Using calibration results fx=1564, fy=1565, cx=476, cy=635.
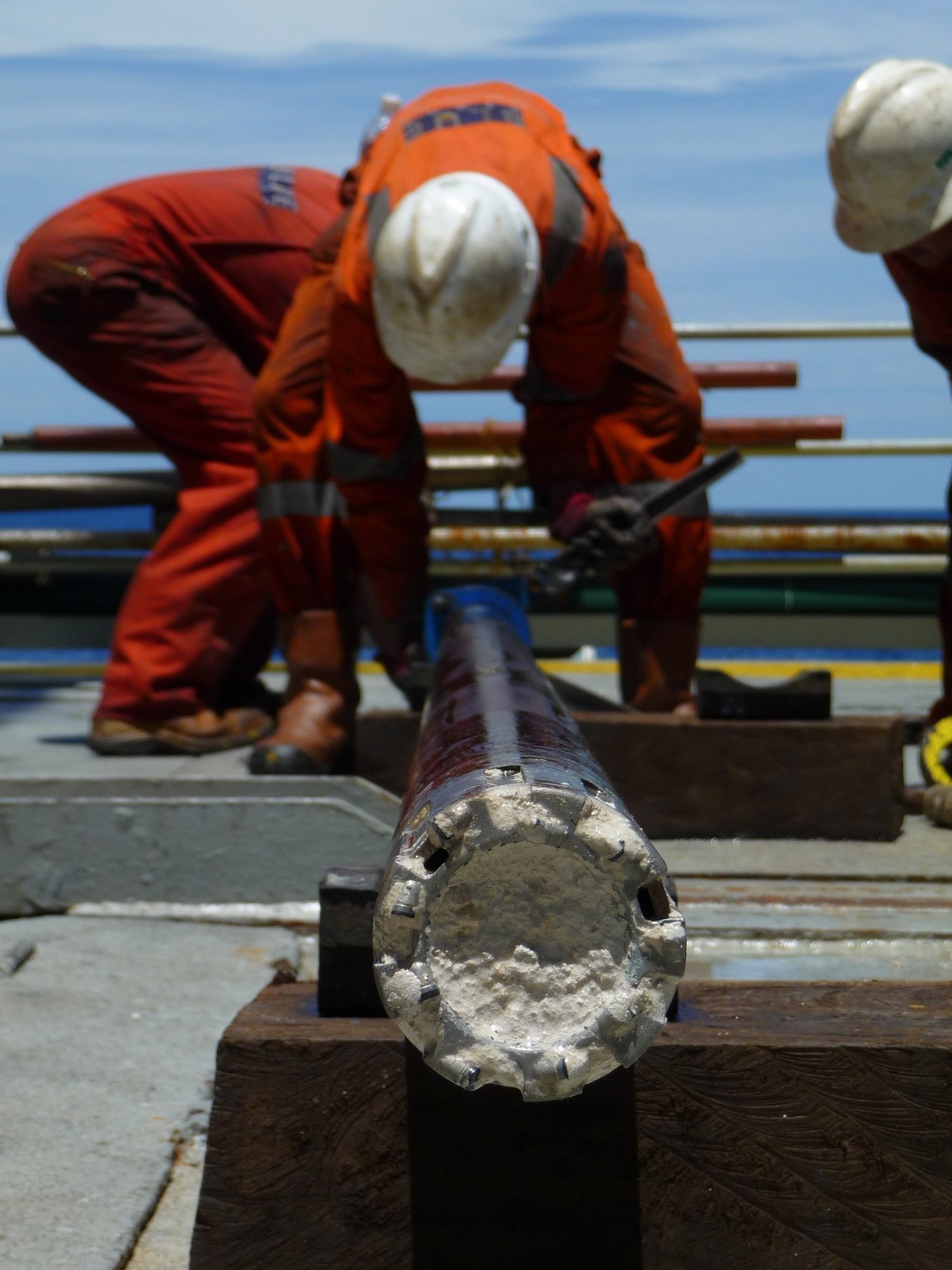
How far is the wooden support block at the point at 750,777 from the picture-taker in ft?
9.87

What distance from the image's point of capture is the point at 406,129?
3.15m

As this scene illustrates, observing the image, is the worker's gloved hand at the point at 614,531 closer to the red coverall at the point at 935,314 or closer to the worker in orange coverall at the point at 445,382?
the worker in orange coverall at the point at 445,382

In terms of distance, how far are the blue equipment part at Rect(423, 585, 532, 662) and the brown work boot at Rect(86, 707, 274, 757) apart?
0.73m

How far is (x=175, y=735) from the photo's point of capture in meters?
3.77

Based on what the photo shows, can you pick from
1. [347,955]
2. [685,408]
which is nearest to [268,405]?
[685,408]

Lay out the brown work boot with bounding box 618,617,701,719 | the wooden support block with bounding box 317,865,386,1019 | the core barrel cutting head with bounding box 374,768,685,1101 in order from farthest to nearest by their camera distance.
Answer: the brown work boot with bounding box 618,617,701,719 → the wooden support block with bounding box 317,865,386,1019 → the core barrel cutting head with bounding box 374,768,685,1101

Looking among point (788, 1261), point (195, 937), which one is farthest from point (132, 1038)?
point (788, 1261)

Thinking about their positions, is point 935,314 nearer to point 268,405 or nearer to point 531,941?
point 268,405

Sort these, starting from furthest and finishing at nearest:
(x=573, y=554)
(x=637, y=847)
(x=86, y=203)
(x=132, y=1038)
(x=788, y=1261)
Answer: (x=86, y=203) < (x=573, y=554) < (x=132, y=1038) < (x=788, y=1261) < (x=637, y=847)

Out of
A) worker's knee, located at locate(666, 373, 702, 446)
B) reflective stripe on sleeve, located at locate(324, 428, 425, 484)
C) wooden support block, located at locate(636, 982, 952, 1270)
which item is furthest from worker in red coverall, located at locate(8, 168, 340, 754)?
wooden support block, located at locate(636, 982, 952, 1270)

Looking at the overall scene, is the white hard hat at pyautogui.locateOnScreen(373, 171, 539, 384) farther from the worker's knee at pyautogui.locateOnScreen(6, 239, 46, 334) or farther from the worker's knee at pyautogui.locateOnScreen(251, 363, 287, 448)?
the worker's knee at pyautogui.locateOnScreen(6, 239, 46, 334)

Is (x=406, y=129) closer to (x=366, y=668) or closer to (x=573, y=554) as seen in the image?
(x=573, y=554)

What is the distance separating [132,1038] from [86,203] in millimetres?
2521

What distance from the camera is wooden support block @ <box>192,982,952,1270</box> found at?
1334mm
